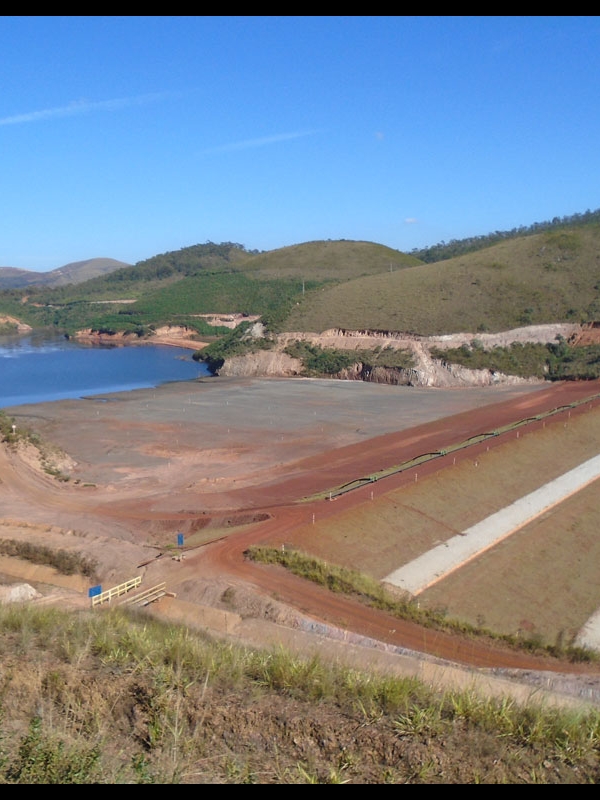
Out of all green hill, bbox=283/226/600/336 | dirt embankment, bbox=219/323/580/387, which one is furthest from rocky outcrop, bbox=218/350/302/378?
green hill, bbox=283/226/600/336

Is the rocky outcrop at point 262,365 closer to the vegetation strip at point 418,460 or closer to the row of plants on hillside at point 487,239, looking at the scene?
the vegetation strip at point 418,460

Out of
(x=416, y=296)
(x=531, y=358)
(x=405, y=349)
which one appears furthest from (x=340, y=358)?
(x=531, y=358)

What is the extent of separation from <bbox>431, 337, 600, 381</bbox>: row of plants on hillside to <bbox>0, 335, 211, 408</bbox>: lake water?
25.7 m

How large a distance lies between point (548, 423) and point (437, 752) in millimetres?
31311

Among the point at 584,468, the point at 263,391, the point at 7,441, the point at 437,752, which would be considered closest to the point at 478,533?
the point at 584,468

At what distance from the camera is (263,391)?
53938 millimetres

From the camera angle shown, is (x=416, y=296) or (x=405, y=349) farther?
(x=416, y=296)

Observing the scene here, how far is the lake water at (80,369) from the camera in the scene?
57812mm

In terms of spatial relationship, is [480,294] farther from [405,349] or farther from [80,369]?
[80,369]

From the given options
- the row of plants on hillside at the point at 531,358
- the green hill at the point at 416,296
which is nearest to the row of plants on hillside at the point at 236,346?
the green hill at the point at 416,296

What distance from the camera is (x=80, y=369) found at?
73438mm

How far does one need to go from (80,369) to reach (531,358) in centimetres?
4374

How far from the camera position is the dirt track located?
17219 millimetres
